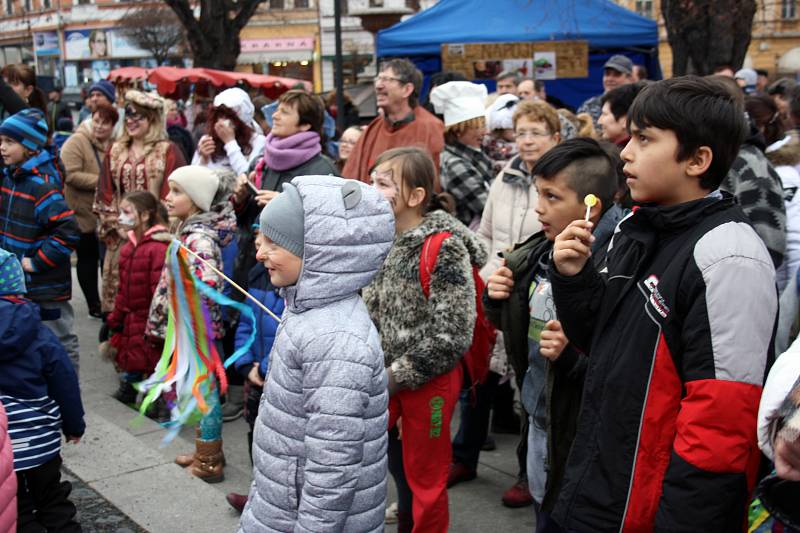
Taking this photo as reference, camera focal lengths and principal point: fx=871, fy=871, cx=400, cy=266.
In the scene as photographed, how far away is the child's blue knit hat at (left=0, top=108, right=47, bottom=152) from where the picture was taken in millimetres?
5402

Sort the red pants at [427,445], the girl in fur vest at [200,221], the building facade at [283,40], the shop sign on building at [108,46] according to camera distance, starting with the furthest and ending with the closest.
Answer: the shop sign on building at [108,46] → the building facade at [283,40] → the girl in fur vest at [200,221] → the red pants at [427,445]

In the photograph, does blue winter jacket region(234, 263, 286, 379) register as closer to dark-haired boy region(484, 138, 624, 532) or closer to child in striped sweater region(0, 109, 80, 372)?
dark-haired boy region(484, 138, 624, 532)

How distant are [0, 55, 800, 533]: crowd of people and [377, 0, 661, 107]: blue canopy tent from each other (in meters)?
5.18

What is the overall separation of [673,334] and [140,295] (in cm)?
413

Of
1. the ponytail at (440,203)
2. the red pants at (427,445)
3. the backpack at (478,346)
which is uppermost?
the ponytail at (440,203)

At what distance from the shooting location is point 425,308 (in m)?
3.61

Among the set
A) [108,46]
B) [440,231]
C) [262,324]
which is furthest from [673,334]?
[108,46]

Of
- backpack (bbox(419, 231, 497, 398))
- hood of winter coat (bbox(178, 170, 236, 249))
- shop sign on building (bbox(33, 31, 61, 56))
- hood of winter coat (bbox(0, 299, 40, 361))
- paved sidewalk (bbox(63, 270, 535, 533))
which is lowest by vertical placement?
paved sidewalk (bbox(63, 270, 535, 533))

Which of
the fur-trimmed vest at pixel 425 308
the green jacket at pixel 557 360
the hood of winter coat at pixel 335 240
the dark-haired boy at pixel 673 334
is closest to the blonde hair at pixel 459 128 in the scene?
the fur-trimmed vest at pixel 425 308

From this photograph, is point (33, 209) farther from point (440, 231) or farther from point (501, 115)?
point (501, 115)

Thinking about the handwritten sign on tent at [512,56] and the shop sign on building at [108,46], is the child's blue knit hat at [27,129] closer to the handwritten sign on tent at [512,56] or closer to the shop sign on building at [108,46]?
the handwritten sign on tent at [512,56]

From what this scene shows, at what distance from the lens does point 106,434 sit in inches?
209

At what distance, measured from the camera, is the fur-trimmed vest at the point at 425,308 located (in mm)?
3545

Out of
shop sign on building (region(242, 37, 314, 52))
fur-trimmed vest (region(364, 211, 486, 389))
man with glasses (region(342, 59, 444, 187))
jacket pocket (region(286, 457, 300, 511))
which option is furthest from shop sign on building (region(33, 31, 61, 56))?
jacket pocket (region(286, 457, 300, 511))
